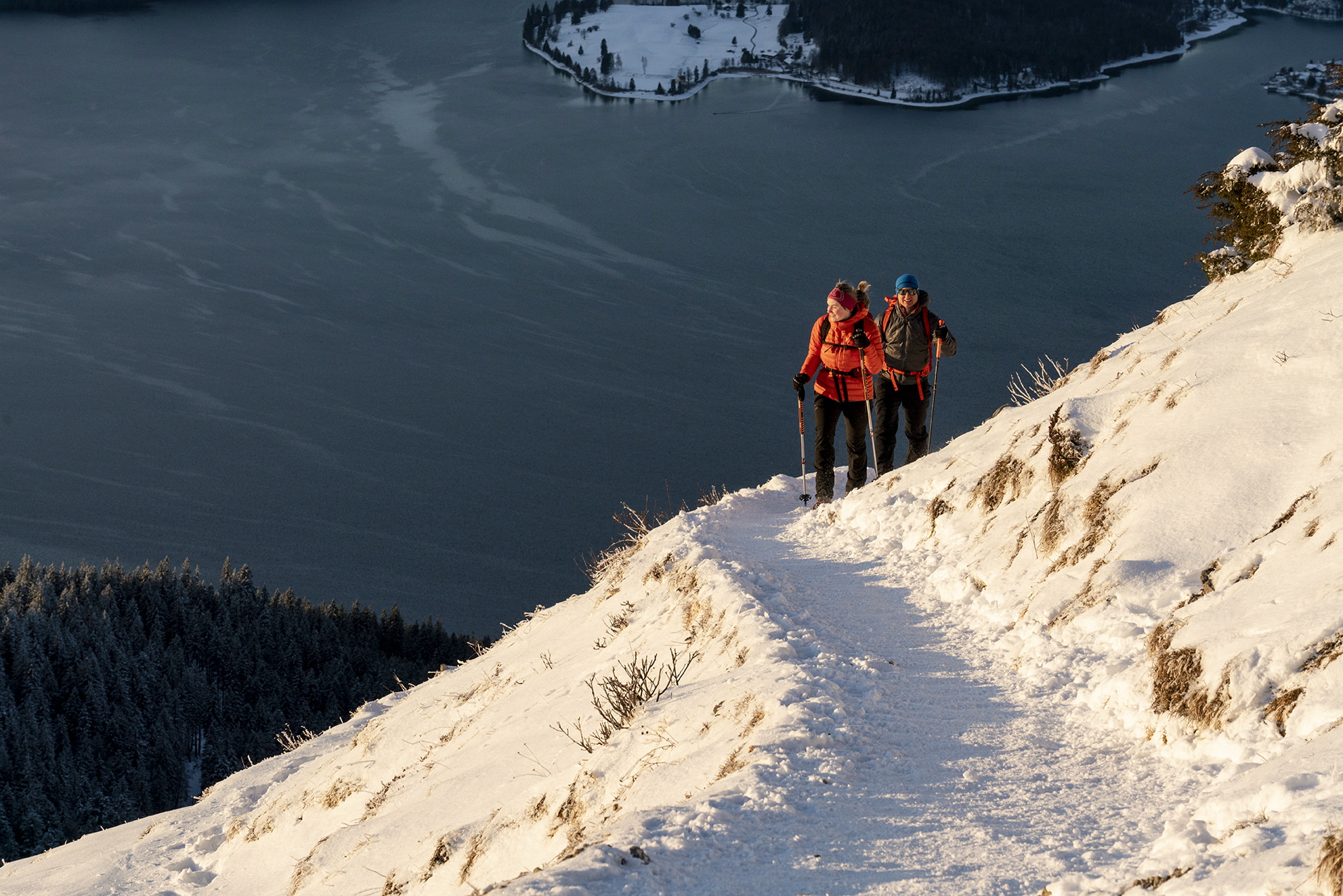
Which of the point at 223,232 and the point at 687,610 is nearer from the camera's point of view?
the point at 687,610

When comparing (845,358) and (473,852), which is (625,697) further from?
(845,358)

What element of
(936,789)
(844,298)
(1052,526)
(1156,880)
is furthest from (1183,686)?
(844,298)

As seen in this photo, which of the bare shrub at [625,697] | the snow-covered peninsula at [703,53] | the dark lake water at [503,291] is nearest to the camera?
the bare shrub at [625,697]

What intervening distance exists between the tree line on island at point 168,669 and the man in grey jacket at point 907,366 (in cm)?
4554

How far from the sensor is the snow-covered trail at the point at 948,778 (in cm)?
420

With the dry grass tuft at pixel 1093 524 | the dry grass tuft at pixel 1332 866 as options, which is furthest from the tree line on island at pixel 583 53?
the dry grass tuft at pixel 1332 866

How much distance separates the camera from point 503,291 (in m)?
83.4

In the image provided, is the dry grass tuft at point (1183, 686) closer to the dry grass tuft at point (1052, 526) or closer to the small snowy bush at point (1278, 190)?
the dry grass tuft at point (1052, 526)

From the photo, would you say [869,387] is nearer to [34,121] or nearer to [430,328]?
[430,328]

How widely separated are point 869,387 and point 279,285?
8796cm

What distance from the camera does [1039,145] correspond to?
90125mm

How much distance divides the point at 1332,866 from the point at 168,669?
70510 mm

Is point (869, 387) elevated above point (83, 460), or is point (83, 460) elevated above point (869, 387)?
point (869, 387)

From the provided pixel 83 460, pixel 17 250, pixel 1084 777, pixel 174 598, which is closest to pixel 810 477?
pixel 1084 777
